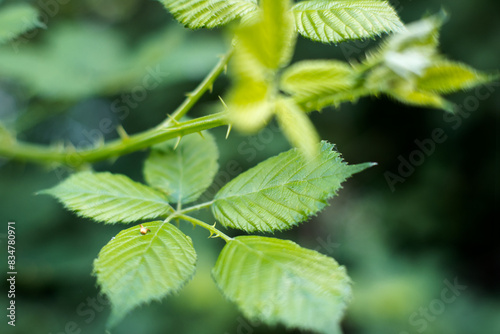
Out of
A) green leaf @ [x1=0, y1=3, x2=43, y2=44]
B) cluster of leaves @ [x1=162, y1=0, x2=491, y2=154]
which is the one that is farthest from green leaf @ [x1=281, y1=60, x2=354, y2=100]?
green leaf @ [x1=0, y1=3, x2=43, y2=44]

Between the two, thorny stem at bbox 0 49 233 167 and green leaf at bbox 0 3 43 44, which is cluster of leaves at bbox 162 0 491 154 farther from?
green leaf at bbox 0 3 43 44

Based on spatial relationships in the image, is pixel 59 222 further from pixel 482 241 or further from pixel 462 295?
pixel 482 241

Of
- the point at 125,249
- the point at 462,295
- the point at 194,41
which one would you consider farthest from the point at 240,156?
the point at 125,249

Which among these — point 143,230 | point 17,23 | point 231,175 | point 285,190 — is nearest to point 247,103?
point 285,190

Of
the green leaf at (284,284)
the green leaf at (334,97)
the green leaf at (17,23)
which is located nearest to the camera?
the green leaf at (284,284)

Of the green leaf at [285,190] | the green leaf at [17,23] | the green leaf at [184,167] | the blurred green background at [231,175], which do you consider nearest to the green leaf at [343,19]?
the green leaf at [285,190]

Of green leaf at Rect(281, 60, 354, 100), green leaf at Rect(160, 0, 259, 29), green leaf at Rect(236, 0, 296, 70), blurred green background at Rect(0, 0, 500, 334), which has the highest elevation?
green leaf at Rect(160, 0, 259, 29)

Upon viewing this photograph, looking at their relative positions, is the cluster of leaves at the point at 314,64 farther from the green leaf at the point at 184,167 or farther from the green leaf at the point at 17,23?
the green leaf at the point at 17,23
